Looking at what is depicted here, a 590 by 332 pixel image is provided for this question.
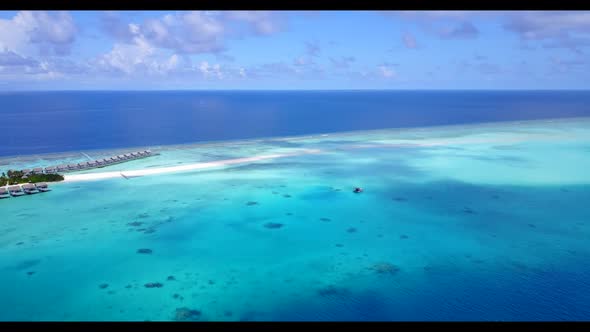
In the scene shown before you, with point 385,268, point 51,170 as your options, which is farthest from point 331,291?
point 51,170

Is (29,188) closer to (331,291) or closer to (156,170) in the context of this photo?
(156,170)

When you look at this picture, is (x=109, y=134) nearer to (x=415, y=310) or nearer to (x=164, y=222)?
(x=164, y=222)

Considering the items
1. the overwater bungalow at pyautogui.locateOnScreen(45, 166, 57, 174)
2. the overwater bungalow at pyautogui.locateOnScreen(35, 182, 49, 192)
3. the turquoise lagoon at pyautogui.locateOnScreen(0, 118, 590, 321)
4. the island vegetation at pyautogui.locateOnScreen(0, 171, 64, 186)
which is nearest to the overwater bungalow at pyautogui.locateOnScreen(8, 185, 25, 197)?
the turquoise lagoon at pyautogui.locateOnScreen(0, 118, 590, 321)

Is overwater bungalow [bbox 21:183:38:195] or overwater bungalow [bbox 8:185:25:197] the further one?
overwater bungalow [bbox 21:183:38:195]

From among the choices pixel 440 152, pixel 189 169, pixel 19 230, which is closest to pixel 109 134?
pixel 189 169

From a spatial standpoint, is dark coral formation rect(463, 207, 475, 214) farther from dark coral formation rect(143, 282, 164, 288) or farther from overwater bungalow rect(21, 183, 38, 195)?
overwater bungalow rect(21, 183, 38, 195)
